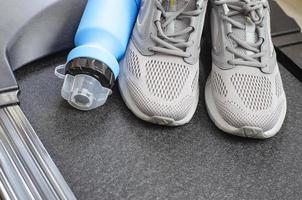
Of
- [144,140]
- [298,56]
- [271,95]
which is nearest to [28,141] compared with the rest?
[144,140]

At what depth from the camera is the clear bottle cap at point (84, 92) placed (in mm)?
756

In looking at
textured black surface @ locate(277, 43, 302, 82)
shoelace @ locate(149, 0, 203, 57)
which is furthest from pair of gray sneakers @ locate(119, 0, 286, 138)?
textured black surface @ locate(277, 43, 302, 82)

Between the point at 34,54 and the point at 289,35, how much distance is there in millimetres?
565

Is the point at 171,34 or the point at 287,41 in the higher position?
the point at 171,34

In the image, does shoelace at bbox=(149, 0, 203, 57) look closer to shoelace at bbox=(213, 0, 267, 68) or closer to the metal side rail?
shoelace at bbox=(213, 0, 267, 68)

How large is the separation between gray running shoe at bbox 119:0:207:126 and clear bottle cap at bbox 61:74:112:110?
4 cm

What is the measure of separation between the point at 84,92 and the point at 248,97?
0.28m

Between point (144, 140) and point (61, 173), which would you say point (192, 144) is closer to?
point (144, 140)

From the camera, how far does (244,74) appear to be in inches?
30.5

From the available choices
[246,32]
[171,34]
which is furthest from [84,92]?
[246,32]

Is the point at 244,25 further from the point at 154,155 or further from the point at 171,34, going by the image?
the point at 154,155

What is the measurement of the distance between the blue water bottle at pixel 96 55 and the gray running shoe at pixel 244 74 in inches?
7.0

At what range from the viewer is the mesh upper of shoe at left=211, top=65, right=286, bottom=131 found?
733mm

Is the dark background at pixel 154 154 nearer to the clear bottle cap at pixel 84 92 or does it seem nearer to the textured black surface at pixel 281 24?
the clear bottle cap at pixel 84 92
